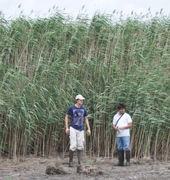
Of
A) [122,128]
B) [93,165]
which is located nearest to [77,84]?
[122,128]

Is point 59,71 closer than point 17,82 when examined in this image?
No

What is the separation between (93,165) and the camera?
18.6 feet

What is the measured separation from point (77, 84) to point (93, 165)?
2715 millimetres

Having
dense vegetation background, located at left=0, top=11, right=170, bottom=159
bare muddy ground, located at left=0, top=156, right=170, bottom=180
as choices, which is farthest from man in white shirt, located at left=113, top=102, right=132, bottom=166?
dense vegetation background, located at left=0, top=11, right=170, bottom=159

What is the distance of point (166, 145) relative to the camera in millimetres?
6961

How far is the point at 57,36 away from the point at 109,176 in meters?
5.27

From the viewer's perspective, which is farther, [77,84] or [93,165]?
[77,84]

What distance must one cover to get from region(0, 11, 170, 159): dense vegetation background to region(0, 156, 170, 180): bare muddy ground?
356 millimetres

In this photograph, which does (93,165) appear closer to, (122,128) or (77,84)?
(122,128)

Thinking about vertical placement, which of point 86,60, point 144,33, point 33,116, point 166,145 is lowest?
point 166,145

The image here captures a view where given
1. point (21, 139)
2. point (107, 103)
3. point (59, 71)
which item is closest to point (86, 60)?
point (59, 71)

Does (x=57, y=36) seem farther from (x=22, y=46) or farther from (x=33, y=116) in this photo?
(x=33, y=116)

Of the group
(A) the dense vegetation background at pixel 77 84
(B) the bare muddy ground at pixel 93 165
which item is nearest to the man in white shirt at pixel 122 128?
(B) the bare muddy ground at pixel 93 165

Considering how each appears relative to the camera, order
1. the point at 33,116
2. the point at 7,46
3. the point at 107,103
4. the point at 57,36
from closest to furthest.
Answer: the point at 33,116 < the point at 107,103 < the point at 7,46 < the point at 57,36
